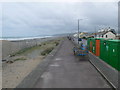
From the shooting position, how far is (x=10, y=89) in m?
8.48

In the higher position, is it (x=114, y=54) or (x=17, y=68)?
(x=114, y=54)

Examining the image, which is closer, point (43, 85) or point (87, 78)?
point (43, 85)

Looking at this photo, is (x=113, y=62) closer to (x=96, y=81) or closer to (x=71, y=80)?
(x=96, y=81)

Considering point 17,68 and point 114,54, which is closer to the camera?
point 114,54

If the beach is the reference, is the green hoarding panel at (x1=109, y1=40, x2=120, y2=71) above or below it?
above

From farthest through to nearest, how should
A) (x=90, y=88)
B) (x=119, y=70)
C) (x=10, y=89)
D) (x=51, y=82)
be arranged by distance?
1. (x=119, y=70)
2. (x=10, y=89)
3. (x=51, y=82)
4. (x=90, y=88)

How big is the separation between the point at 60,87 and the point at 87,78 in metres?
2.16

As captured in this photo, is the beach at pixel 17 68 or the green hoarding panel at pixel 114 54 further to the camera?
the beach at pixel 17 68

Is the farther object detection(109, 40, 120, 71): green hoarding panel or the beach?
the beach

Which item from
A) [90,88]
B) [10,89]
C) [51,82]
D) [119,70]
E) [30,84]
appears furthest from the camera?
[119,70]

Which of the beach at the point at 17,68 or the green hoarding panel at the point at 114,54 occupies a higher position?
the green hoarding panel at the point at 114,54

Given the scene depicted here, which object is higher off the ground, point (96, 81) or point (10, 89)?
point (96, 81)

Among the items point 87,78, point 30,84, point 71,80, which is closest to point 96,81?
point 87,78

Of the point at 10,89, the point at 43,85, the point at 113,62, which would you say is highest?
the point at 113,62
